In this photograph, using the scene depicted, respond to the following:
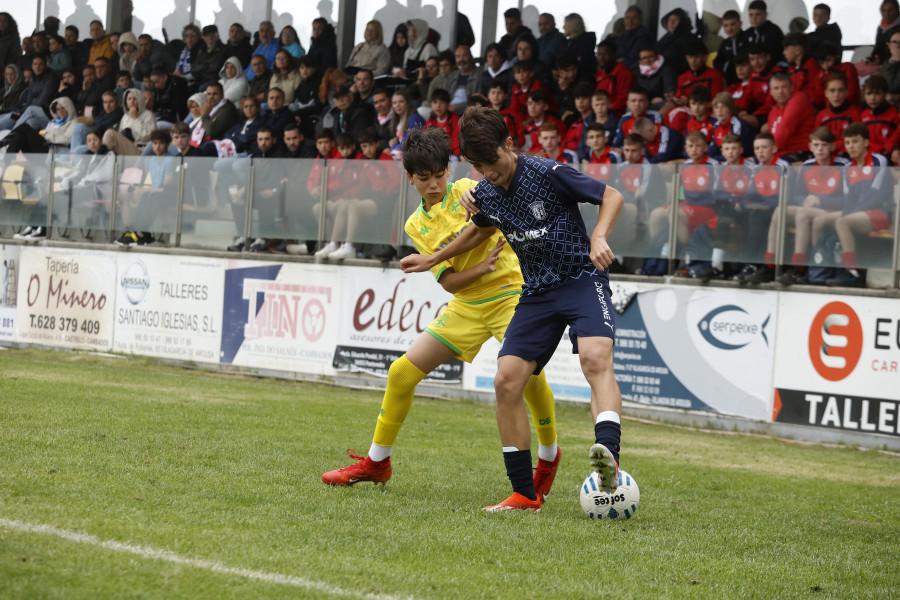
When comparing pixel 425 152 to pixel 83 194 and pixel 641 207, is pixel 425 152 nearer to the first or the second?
pixel 641 207

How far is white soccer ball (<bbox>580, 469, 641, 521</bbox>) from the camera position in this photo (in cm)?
558

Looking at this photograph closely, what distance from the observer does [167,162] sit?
16.3 metres

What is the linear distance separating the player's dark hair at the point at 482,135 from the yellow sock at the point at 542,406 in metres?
1.45

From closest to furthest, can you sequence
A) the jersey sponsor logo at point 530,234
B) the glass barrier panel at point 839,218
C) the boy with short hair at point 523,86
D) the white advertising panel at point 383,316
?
1. the jersey sponsor logo at point 530,234
2. the glass barrier panel at point 839,218
3. the white advertising panel at point 383,316
4. the boy with short hair at point 523,86

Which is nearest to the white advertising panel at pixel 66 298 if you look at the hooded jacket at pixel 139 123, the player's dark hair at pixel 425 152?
the hooded jacket at pixel 139 123

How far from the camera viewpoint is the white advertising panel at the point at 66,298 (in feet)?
54.3

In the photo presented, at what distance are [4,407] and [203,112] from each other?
11401mm

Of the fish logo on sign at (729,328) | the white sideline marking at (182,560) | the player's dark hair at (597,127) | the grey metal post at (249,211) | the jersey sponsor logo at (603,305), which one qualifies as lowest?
the white sideline marking at (182,560)

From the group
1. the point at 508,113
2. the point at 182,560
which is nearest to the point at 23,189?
the point at 508,113

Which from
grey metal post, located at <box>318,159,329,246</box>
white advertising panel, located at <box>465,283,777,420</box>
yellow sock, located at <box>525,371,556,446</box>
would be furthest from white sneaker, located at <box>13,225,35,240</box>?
yellow sock, located at <box>525,371,556,446</box>

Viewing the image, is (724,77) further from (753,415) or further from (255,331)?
(255,331)

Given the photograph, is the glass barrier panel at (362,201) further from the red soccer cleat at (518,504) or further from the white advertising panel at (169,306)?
the red soccer cleat at (518,504)

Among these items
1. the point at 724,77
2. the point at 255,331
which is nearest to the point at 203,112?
the point at 255,331

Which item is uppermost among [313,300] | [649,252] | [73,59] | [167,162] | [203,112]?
[73,59]
